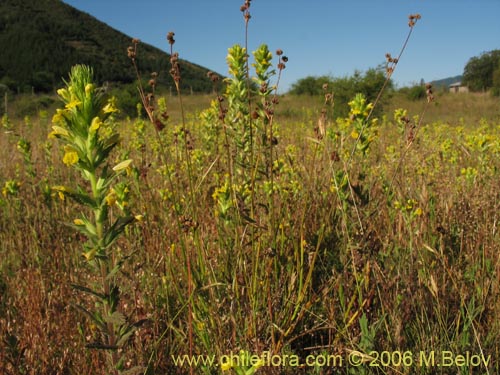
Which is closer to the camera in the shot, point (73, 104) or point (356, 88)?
point (73, 104)

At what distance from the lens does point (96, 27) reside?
7488 cm

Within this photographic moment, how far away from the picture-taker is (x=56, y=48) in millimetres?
52031

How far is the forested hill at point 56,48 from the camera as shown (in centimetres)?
4444

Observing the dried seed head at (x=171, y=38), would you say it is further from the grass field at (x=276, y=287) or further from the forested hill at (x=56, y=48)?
the forested hill at (x=56, y=48)

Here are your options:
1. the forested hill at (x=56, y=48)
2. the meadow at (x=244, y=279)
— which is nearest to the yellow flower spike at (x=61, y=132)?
the meadow at (x=244, y=279)

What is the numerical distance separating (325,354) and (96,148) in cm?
133

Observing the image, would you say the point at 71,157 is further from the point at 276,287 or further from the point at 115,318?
the point at 276,287

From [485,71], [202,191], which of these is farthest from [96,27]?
[202,191]

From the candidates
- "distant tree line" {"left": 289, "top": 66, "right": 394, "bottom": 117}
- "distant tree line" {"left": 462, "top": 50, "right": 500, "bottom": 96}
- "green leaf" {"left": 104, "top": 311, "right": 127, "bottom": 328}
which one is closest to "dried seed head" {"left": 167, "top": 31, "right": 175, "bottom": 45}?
"green leaf" {"left": 104, "top": 311, "right": 127, "bottom": 328}

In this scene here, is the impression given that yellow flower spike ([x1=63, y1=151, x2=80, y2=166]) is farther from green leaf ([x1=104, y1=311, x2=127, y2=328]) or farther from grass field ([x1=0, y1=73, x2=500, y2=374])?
green leaf ([x1=104, y1=311, x2=127, y2=328])

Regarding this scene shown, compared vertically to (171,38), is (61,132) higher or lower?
lower

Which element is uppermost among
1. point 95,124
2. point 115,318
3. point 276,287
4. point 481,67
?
point 481,67

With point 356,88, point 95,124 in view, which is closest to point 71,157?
point 95,124

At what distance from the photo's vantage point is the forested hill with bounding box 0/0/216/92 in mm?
44438
